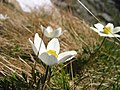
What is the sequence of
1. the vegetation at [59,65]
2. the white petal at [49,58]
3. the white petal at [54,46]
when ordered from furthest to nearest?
the vegetation at [59,65] → the white petal at [54,46] → the white petal at [49,58]

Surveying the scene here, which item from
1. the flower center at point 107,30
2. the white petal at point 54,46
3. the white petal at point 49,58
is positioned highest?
the flower center at point 107,30

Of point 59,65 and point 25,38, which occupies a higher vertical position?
point 25,38

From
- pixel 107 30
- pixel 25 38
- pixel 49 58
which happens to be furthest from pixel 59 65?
pixel 49 58

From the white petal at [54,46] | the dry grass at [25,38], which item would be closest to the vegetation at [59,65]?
the dry grass at [25,38]


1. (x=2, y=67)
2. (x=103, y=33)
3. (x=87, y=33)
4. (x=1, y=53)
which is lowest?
(x=2, y=67)

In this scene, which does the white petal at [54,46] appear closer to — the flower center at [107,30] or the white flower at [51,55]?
the white flower at [51,55]

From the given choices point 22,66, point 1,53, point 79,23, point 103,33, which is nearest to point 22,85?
point 22,66

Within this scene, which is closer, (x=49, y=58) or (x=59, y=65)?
(x=49, y=58)

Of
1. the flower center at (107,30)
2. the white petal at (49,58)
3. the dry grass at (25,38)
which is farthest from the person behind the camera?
the flower center at (107,30)

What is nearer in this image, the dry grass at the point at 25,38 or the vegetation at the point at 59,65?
the vegetation at the point at 59,65

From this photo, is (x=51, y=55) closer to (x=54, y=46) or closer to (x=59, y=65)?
(x=54, y=46)

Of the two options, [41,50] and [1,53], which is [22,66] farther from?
[41,50]
